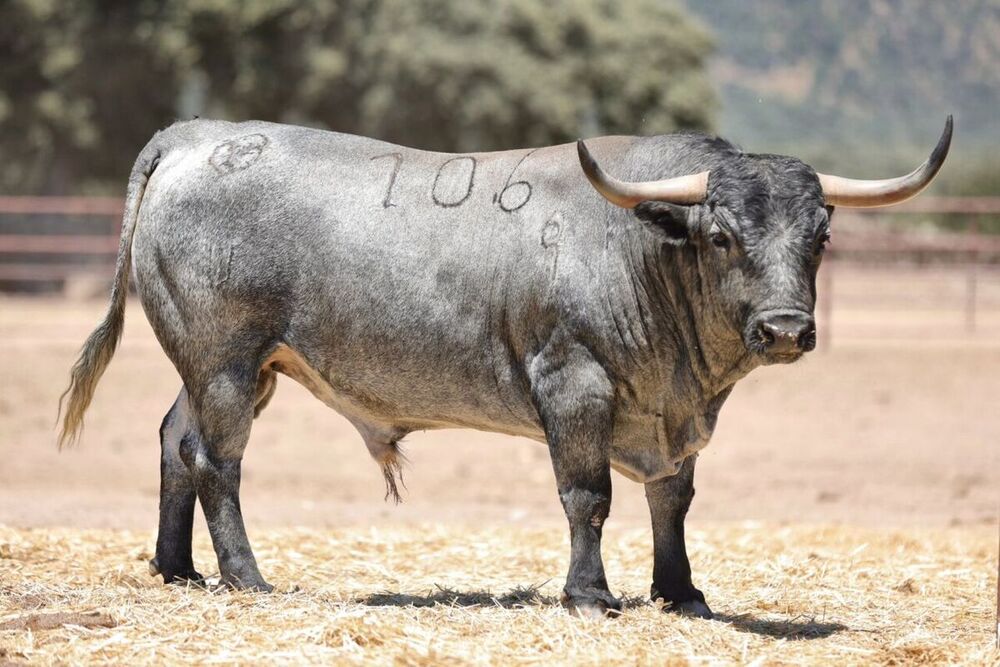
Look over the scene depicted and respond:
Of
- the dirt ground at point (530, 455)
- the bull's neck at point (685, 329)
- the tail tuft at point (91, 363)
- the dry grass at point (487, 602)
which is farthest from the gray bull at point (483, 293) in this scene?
the dirt ground at point (530, 455)

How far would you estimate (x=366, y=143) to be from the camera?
6531 mm

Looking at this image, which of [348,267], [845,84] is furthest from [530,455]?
[845,84]

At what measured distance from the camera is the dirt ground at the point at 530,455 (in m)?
10.3

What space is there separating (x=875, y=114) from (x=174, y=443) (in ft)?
267

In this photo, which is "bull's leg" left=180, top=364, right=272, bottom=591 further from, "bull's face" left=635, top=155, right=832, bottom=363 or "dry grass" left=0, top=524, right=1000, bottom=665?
"bull's face" left=635, top=155, right=832, bottom=363

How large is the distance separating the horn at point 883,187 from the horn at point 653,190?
49cm

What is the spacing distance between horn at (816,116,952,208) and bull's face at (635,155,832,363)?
82mm

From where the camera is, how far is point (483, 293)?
5945 mm

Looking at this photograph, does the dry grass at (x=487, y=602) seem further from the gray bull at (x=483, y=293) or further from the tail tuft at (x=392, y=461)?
the tail tuft at (x=392, y=461)

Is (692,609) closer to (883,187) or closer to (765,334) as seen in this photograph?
Result: (765,334)

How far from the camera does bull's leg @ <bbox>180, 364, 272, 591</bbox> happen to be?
245 inches

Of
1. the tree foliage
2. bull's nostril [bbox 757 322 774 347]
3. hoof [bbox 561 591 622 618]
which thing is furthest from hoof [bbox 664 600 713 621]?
the tree foliage

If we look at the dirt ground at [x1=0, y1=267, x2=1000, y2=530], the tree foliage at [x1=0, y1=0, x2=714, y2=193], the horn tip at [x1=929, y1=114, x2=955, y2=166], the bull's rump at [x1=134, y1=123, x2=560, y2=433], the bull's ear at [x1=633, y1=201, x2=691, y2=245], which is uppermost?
the tree foliage at [x1=0, y1=0, x2=714, y2=193]

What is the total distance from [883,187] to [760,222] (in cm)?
55
